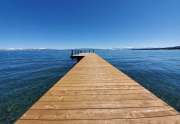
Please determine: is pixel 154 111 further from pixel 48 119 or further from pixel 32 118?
pixel 32 118

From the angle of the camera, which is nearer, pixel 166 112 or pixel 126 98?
pixel 166 112

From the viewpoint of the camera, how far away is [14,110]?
586 centimetres

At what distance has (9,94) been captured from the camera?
7.96 metres

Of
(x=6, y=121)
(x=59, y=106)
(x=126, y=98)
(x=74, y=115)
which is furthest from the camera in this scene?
(x=6, y=121)

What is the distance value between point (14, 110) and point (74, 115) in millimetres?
4875

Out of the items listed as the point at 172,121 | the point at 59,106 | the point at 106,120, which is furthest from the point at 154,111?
the point at 59,106

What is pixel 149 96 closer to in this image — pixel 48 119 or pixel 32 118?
pixel 48 119

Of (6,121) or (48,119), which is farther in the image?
(6,121)

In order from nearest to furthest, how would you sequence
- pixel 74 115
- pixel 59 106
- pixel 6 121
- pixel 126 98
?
pixel 74 115 < pixel 59 106 < pixel 126 98 < pixel 6 121

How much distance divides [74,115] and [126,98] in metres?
1.51

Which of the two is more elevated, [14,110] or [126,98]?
[126,98]

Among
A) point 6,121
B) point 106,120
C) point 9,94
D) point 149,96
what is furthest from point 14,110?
point 149,96

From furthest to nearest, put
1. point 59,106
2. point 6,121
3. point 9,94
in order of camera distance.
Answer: point 9,94 < point 6,121 < point 59,106

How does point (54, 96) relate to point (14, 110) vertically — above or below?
above
